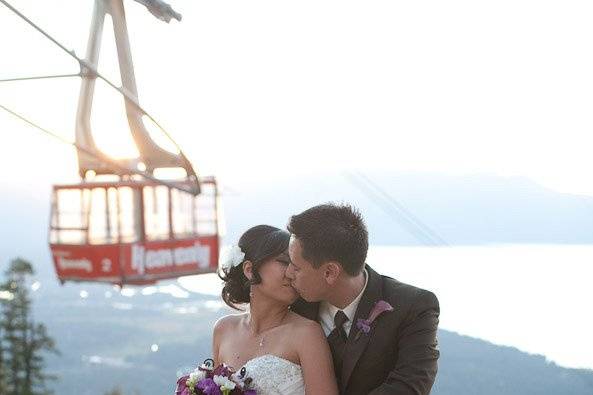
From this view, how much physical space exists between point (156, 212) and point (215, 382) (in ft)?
56.2

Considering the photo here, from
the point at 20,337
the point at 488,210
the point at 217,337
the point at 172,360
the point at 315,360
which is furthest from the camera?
the point at 172,360

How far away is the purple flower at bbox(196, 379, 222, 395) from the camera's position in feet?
10.8

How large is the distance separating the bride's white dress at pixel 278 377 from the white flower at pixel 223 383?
0.30 ft

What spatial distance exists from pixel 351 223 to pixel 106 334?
190 meters

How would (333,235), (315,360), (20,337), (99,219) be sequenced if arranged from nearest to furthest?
(333,235), (315,360), (99,219), (20,337)

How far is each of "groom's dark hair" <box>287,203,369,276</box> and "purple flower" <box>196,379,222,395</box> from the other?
49 centimetres

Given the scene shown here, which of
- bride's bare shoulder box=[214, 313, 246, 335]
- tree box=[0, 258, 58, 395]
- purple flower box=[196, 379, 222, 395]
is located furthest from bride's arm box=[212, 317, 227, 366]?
tree box=[0, 258, 58, 395]

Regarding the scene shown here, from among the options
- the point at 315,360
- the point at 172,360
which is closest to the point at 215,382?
the point at 315,360

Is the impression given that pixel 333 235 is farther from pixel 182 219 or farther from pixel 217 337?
pixel 182 219

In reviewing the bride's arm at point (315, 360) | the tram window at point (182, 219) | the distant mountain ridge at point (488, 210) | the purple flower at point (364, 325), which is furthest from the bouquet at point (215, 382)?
the distant mountain ridge at point (488, 210)

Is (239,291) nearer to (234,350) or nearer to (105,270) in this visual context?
(234,350)

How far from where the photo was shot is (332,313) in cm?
331

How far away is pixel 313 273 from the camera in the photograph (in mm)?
3086

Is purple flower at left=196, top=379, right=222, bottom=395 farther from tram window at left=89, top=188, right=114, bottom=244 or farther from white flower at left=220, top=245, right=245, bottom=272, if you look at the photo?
tram window at left=89, top=188, right=114, bottom=244
